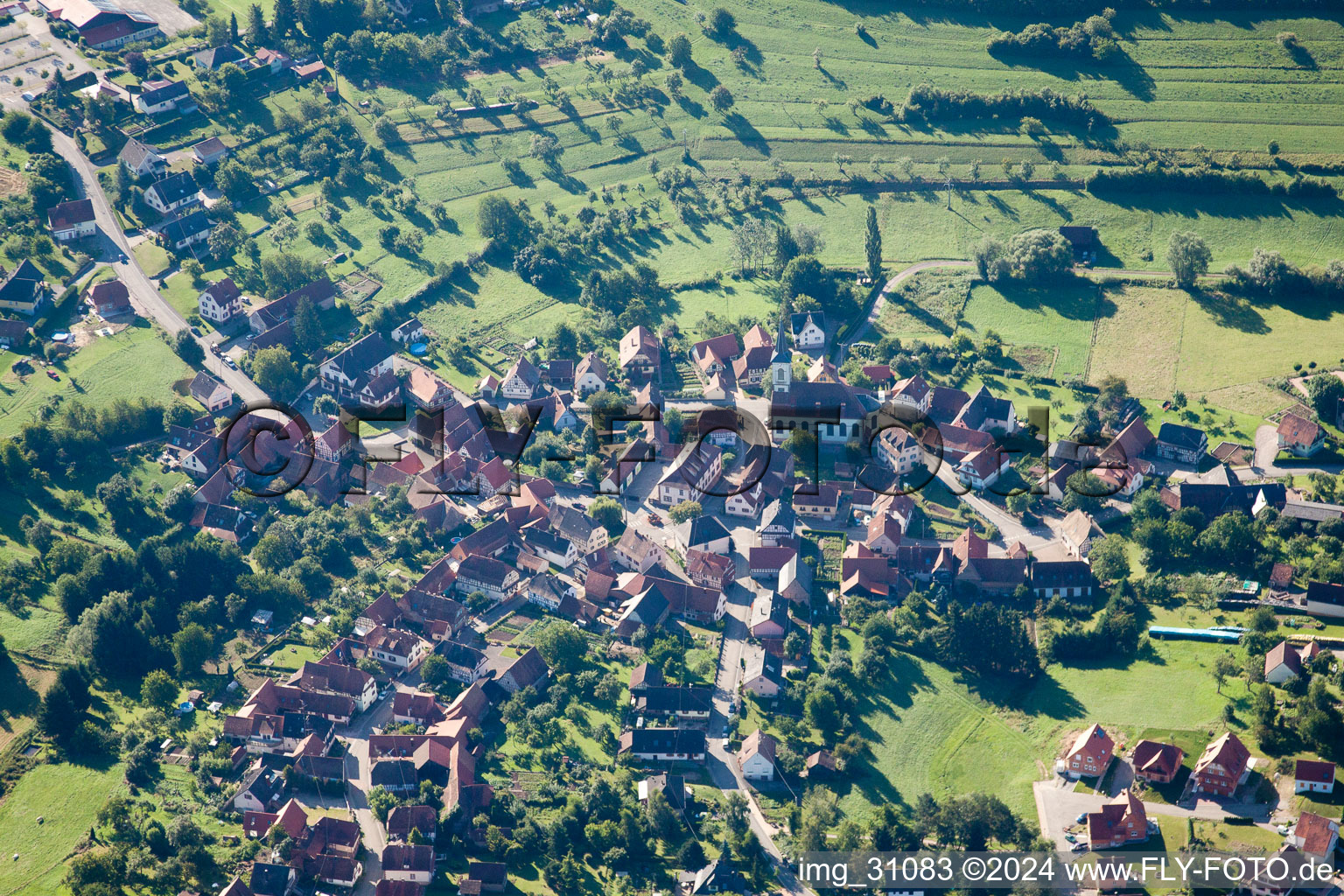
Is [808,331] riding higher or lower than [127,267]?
higher

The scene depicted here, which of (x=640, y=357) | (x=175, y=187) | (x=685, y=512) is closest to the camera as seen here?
(x=685, y=512)

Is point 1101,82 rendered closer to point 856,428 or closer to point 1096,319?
point 1096,319

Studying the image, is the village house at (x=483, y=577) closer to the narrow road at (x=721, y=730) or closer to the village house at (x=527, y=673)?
the village house at (x=527, y=673)

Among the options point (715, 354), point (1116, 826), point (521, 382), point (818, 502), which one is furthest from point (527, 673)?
point (715, 354)

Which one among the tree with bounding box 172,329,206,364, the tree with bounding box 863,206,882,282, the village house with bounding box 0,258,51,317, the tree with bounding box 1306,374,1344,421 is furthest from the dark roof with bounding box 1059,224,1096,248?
the village house with bounding box 0,258,51,317

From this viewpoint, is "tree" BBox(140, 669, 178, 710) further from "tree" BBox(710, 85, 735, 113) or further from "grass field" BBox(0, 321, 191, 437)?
"tree" BBox(710, 85, 735, 113)

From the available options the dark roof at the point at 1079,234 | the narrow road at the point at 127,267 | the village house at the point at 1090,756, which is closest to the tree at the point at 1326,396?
the dark roof at the point at 1079,234

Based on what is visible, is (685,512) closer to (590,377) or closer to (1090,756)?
(590,377)

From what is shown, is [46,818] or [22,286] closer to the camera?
[46,818]
